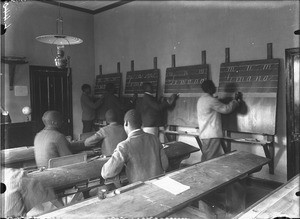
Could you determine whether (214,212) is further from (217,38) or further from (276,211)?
(217,38)

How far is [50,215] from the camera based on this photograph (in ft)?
5.62

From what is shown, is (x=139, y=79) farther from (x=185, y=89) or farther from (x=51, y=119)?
(x=51, y=119)

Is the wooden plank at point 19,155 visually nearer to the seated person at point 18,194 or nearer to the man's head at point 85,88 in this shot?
the seated person at point 18,194

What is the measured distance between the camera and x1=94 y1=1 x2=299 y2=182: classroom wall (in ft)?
13.6

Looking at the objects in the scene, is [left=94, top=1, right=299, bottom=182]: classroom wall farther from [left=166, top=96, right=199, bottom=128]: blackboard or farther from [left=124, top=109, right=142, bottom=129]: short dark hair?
[left=124, top=109, right=142, bottom=129]: short dark hair

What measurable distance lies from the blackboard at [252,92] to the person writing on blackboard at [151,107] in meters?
1.08

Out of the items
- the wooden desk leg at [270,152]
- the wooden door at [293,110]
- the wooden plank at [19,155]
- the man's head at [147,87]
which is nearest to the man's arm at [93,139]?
the wooden plank at [19,155]

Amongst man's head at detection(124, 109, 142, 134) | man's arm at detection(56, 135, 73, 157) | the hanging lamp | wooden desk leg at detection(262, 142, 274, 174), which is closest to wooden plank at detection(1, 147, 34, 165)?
man's arm at detection(56, 135, 73, 157)

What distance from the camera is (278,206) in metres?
1.86

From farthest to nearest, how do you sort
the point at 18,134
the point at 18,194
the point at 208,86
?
the point at 18,134 < the point at 208,86 < the point at 18,194

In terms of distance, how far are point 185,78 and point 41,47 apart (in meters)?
3.24

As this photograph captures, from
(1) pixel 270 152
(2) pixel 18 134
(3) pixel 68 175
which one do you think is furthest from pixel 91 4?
(3) pixel 68 175

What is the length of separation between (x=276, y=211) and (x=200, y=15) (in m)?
3.96

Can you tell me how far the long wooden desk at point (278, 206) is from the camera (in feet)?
5.72
